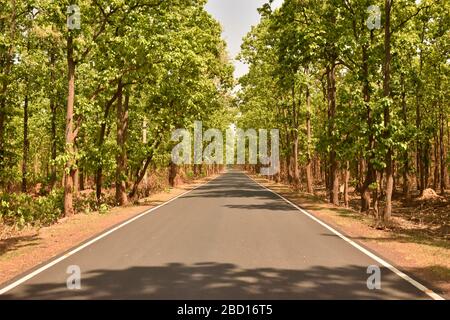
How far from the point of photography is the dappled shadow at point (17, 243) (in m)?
11.5

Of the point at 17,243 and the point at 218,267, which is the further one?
the point at 17,243

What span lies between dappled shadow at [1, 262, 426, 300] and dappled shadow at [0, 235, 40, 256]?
423 centimetres

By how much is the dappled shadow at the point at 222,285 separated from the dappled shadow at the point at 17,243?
4.23m

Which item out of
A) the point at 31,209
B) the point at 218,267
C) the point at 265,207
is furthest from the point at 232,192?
the point at 218,267

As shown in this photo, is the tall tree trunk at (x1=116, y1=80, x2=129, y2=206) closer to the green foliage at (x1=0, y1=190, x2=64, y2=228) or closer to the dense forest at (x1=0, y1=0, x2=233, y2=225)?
the dense forest at (x1=0, y1=0, x2=233, y2=225)

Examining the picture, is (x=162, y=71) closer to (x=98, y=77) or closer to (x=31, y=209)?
(x=98, y=77)

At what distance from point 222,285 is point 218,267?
1.31 metres

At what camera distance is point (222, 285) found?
735 centimetres

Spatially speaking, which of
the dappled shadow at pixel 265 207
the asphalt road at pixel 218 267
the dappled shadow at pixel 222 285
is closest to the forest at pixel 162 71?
the dappled shadow at pixel 265 207

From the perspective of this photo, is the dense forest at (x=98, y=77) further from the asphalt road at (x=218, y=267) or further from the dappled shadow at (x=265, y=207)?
the asphalt road at (x=218, y=267)

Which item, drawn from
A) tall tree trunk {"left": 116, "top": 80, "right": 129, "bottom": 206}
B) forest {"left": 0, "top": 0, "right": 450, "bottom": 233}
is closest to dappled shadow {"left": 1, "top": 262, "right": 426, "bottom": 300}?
forest {"left": 0, "top": 0, "right": 450, "bottom": 233}

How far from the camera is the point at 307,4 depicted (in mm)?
23938

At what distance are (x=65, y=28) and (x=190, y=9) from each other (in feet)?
39.2
